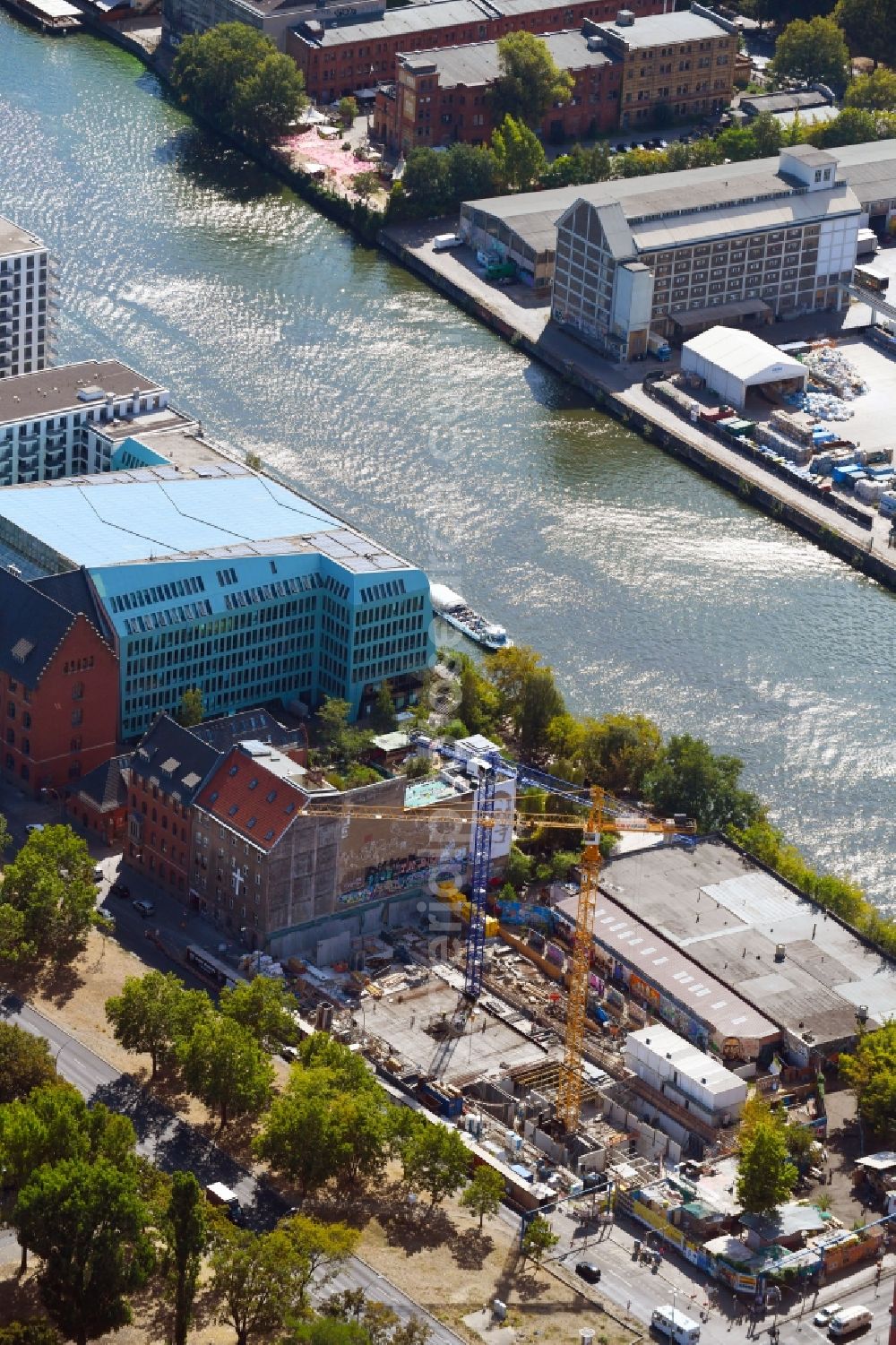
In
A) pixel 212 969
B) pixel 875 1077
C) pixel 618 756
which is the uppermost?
pixel 875 1077

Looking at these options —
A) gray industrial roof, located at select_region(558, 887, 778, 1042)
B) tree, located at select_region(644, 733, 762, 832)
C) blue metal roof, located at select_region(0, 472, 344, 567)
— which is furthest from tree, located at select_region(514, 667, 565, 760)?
gray industrial roof, located at select_region(558, 887, 778, 1042)

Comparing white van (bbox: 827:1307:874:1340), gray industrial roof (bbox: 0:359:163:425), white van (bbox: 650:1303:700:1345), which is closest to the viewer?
white van (bbox: 650:1303:700:1345)

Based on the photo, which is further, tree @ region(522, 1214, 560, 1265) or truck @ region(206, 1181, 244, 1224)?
truck @ region(206, 1181, 244, 1224)

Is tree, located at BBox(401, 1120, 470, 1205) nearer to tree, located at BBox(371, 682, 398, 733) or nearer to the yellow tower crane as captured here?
the yellow tower crane

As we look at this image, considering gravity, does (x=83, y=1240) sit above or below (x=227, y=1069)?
above

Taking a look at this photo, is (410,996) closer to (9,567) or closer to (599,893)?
(599,893)

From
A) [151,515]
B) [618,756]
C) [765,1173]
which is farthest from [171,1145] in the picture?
[151,515]

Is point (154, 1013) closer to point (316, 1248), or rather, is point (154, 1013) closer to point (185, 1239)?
point (316, 1248)

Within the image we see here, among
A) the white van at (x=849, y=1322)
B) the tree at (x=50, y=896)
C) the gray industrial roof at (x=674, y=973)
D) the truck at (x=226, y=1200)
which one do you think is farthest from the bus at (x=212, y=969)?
the white van at (x=849, y=1322)
